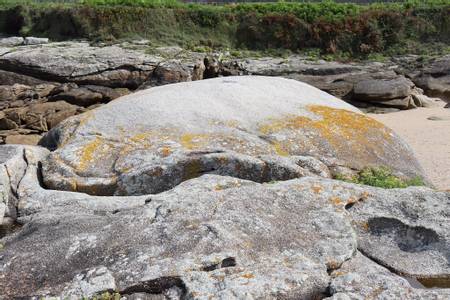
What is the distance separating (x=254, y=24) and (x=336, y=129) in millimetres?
22769

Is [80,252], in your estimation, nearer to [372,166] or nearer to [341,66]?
[372,166]

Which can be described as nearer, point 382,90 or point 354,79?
point 382,90

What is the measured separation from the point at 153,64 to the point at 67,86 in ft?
15.1

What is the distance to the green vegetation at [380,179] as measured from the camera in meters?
7.47

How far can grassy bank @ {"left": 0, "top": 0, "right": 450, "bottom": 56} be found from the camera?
94.8 ft

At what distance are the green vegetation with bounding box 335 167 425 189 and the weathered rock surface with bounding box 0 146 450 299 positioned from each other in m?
1.23

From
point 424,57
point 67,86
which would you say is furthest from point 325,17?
point 67,86

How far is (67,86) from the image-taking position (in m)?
20.9

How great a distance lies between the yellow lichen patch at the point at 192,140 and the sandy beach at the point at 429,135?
4438 mm

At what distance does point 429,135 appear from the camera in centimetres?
1516

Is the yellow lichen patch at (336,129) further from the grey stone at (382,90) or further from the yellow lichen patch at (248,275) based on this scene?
the grey stone at (382,90)

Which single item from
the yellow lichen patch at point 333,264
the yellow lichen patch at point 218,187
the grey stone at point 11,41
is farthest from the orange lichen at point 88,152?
the grey stone at point 11,41

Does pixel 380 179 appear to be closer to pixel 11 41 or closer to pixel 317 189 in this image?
pixel 317 189

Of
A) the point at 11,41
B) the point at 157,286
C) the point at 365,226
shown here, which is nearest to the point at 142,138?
the point at 365,226
